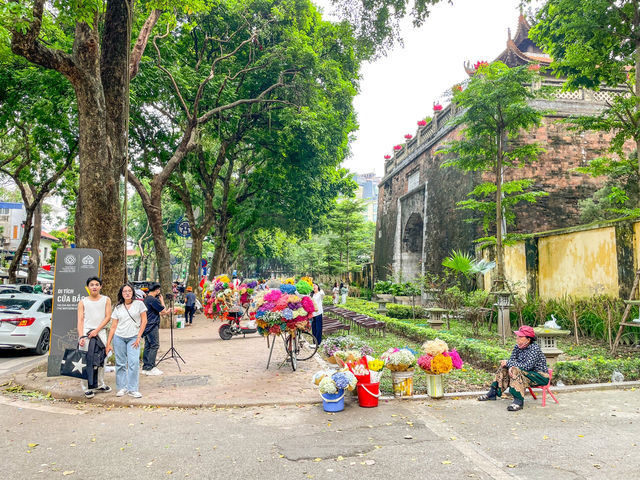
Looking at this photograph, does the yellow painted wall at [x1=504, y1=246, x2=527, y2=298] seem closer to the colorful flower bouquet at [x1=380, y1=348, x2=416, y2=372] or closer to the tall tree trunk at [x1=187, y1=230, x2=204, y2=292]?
the colorful flower bouquet at [x1=380, y1=348, x2=416, y2=372]

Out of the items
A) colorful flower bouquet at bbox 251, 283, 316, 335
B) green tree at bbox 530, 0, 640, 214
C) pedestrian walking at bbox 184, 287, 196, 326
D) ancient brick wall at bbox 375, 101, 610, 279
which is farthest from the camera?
pedestrian walking at bbox 184, 287, 196, 326

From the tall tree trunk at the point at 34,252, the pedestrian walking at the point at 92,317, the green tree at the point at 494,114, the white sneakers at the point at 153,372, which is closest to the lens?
the pedestrian walking at the point at 92,317

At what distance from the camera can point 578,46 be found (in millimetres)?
10883

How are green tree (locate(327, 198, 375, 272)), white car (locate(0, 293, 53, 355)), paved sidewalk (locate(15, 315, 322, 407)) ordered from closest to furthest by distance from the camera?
paved sidewalk (locate(15, 315, 322, 407))
white car (locate(0, 293, 53, 355))
green tree (locate(327, 198, 375, 272))

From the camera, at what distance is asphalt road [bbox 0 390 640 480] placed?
399cm

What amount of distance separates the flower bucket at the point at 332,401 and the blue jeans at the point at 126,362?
2.73m

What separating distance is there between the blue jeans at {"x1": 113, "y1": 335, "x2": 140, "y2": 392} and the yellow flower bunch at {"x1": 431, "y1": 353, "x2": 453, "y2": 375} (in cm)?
413

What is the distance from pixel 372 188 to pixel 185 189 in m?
108

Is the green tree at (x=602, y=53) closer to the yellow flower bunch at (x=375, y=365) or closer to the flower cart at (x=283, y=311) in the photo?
the flower cart at (x=283, y=311)

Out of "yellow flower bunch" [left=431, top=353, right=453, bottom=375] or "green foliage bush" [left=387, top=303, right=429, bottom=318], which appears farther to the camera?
"green foliage bush" [left=387, top=303, right=429, bottom=318]

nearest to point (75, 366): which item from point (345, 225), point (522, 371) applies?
point (522, 371)

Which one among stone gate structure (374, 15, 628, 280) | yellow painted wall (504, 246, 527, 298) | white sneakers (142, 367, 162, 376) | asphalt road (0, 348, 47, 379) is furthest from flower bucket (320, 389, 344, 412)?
yellow painted wall (504, 246, 527, 298)

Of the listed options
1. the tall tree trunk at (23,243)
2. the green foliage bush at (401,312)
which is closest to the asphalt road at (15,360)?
the tall tree trunk at (23,243)

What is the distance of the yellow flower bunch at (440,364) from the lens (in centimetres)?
636
